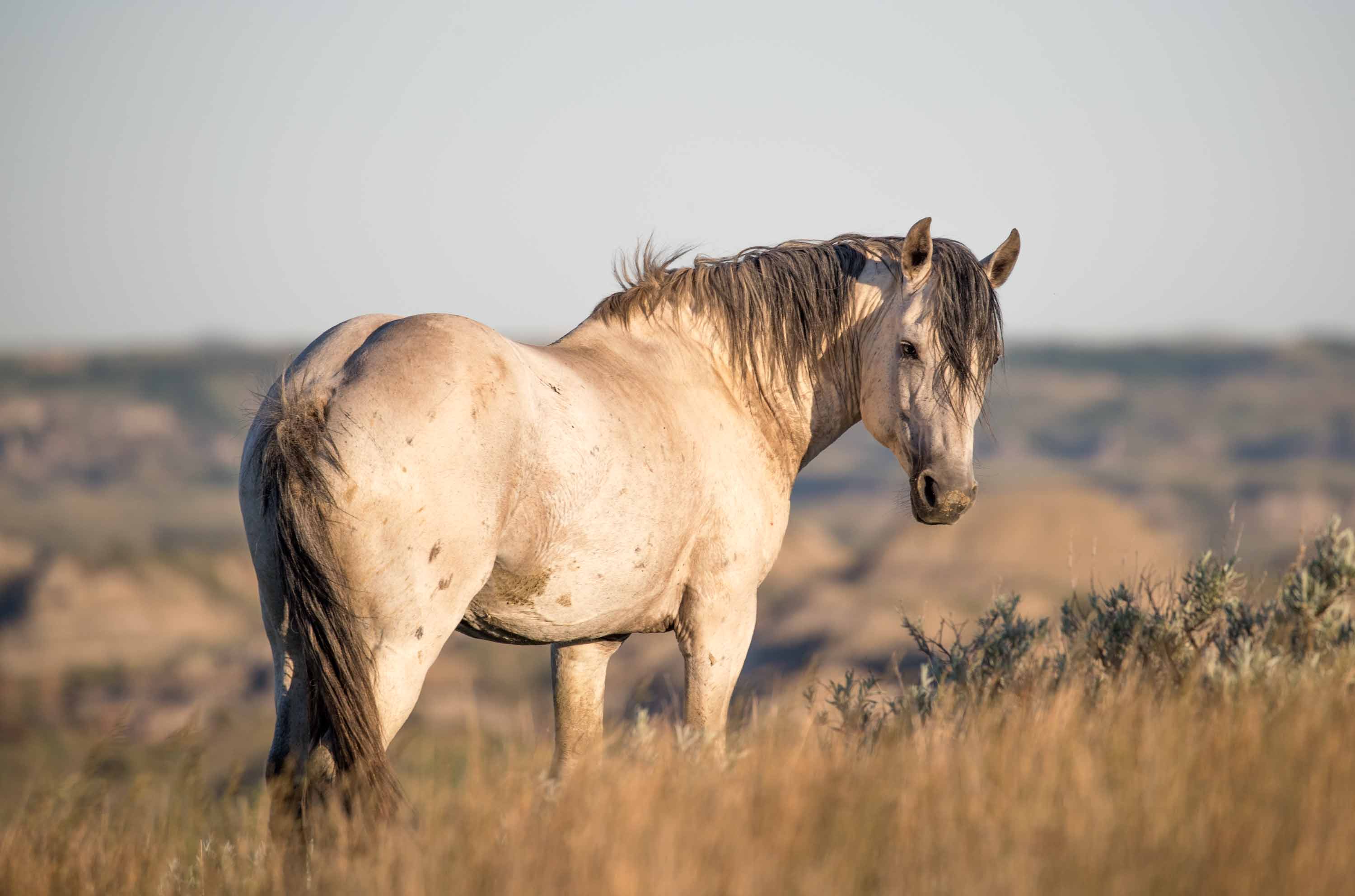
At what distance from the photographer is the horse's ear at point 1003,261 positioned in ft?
16.5

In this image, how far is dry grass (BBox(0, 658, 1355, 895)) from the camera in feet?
8.68

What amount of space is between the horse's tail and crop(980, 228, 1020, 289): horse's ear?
3041mm

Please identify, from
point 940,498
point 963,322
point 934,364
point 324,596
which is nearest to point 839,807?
point 324,596

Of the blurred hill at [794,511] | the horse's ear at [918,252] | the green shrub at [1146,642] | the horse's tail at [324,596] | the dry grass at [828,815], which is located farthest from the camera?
the blurred hill at [794,511]

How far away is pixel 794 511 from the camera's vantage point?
82.8 metres

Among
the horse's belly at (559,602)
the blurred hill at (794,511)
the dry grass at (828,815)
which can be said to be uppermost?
the horse's belly at (559,602)

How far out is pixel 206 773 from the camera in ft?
13.1

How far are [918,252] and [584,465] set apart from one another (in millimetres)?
1869

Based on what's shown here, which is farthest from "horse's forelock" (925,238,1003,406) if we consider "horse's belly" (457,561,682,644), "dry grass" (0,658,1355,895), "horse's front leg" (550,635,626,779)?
"horse's front leg" (550,635,626,779)

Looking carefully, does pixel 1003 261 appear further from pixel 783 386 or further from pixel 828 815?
pixel 828 815

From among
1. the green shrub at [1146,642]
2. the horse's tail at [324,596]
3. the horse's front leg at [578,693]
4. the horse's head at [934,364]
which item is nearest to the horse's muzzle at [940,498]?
the horse's head at [934,364]

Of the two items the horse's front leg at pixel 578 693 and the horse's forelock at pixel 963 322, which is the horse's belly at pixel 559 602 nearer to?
the horse's front leg at pixel 578 693

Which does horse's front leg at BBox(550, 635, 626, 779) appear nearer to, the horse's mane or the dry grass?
the dry grass

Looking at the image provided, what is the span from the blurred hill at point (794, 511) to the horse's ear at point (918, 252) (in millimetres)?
19710
